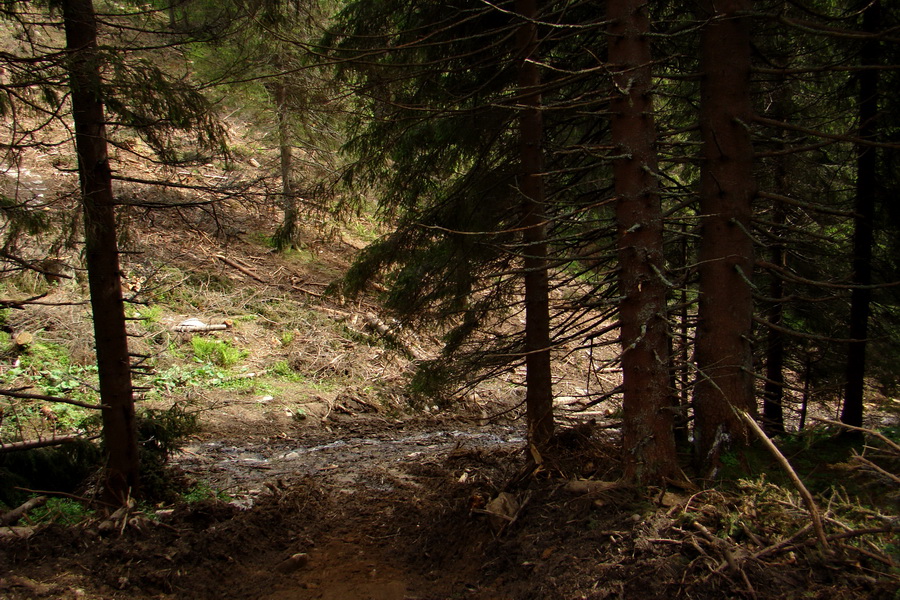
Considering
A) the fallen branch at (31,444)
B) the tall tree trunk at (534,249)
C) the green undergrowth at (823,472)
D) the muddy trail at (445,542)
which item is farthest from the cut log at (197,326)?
the green undergrowth at (823,472)

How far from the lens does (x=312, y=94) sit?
332 inches

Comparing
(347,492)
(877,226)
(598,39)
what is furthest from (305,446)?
(877,226)

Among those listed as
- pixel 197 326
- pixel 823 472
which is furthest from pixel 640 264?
pixel 197 326

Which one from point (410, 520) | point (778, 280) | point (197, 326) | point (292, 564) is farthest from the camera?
point (197, 326)

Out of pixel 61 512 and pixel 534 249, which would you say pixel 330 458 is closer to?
pixel 61 512

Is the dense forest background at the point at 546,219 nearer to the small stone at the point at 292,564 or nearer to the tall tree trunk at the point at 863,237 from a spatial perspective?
the tall tree trunk at the point at 863,237

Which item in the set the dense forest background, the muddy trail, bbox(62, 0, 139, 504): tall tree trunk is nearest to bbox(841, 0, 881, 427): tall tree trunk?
the dense forest background

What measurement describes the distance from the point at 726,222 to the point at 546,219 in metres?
1.48

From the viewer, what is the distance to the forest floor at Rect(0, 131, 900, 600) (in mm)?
3576

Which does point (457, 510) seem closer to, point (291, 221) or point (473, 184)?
point (473, 184)

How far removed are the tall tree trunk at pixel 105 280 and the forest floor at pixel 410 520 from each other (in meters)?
0.46

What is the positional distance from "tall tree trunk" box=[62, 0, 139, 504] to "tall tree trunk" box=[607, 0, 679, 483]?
4892 millimetres

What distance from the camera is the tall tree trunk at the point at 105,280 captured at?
5863 mm

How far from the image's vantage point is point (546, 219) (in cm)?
521
